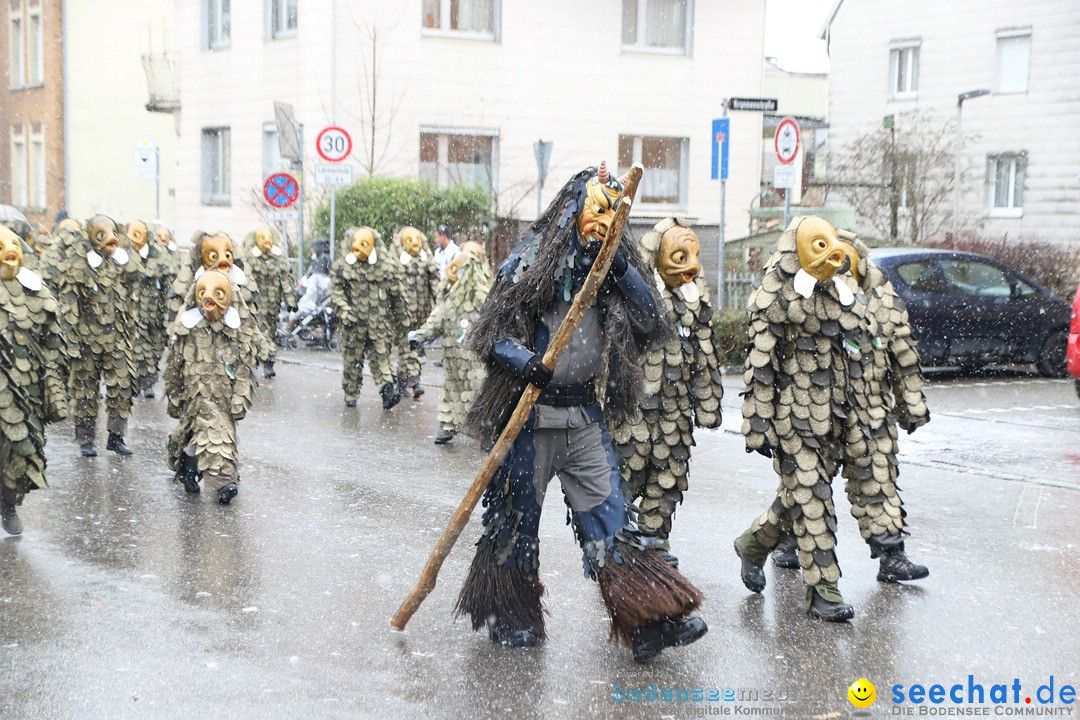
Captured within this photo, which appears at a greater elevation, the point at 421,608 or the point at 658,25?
the point at 658,25

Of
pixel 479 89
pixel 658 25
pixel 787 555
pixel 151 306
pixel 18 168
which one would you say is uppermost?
pixel 658 25

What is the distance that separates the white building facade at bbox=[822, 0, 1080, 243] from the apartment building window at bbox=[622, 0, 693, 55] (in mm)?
6375

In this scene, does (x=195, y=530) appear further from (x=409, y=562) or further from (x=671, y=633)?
(x=671, y=633)

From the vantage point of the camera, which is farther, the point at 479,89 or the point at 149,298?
the point at 479,89

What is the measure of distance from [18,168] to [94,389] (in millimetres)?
35362

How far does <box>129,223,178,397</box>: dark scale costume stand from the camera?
41.5ft

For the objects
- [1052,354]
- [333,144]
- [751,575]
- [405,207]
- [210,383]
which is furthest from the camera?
[405,207]

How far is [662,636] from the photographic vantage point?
18.4 ft

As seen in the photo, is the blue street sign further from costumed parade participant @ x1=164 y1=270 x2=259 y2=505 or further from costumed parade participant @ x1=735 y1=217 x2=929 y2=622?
costumed parade participant @ x1=735 y1=217 x2=929 y2=622

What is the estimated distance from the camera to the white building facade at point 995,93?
30.8 metres

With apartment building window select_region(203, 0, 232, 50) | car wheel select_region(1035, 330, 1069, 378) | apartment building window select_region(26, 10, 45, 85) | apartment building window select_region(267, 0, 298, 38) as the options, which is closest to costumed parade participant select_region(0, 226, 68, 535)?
car wheel select_region(1035, 330, 1069, 378)

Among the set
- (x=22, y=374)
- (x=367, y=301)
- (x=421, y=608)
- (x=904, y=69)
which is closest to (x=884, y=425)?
(x=421, y=608)

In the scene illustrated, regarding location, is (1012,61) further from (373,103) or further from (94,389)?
(94,389)

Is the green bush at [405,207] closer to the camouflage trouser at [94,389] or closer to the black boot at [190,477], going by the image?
the camouflage trouser at [94,389]
